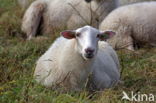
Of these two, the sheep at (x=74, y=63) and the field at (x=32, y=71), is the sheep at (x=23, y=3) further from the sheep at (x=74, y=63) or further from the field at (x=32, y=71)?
the sheep at (x=74, y=63)

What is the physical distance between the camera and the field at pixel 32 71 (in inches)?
231

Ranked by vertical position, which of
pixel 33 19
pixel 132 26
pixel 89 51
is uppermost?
pixel 33 19

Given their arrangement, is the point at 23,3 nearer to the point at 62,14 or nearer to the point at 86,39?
the point at 62,14

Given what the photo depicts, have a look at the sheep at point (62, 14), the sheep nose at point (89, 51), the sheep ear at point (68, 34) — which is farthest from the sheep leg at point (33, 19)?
the sheep nose at point (89, 51)

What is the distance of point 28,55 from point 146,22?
2397 millimetres

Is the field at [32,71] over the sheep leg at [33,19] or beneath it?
beneath

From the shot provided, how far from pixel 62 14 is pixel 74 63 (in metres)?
4.27

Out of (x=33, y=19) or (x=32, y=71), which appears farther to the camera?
(x=33, y=19)

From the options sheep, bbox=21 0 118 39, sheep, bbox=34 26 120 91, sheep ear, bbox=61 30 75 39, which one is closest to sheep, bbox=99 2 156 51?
sheep, bbox=21 0 118 39

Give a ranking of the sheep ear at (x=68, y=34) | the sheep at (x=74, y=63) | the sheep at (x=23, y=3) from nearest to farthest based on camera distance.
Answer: the sheep at (x=74, y=63) < the sheep ear at (x=68, y=34) < the sheep at (x=23, y=3)

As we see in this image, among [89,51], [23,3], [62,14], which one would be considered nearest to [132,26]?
[62,14]

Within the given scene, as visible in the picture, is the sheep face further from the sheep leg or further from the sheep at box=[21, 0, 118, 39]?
the sheep leg

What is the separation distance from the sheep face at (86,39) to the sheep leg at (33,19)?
4450 millimetres

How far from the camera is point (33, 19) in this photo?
1104 centimetres
